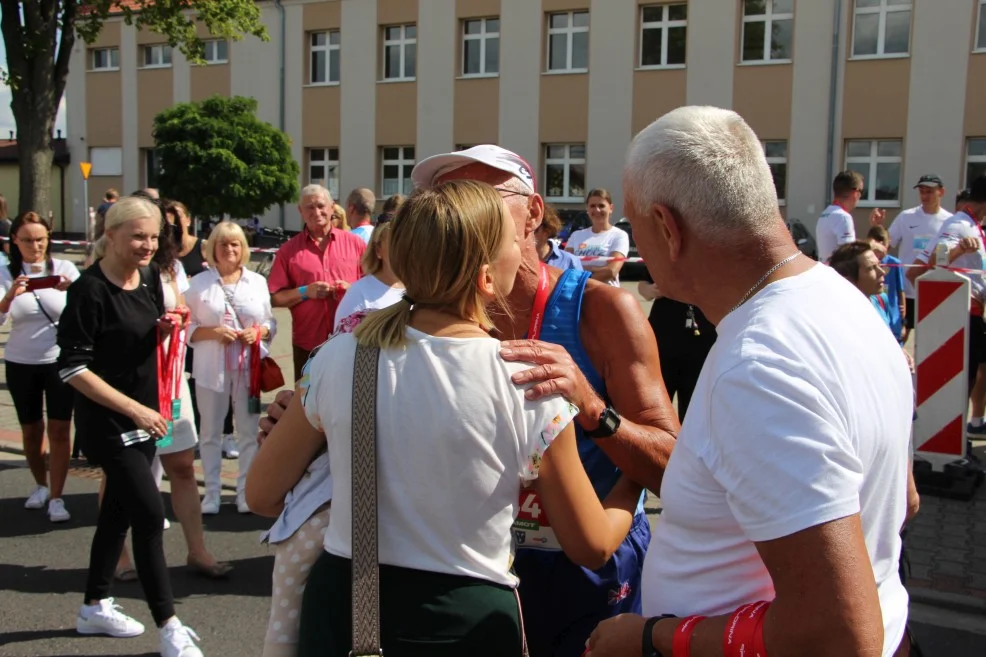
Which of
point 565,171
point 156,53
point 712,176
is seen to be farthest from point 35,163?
point 712,176

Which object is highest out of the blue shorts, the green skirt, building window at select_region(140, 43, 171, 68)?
building window at select_region(140, 43, 171, 68)

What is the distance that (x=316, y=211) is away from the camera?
6352mm

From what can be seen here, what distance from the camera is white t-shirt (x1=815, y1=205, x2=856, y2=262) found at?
790 centimetres

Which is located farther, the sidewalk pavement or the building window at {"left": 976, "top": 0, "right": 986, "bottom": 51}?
the building window at {"left": 976, "top": 0, "right": 986, "bottom": 51}

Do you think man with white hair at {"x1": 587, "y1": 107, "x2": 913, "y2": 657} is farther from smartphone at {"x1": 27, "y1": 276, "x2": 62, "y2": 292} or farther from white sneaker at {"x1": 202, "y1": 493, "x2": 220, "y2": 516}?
smartphone at {"x1": 27, "y1": 276, "x2": 62, "y2": 292}

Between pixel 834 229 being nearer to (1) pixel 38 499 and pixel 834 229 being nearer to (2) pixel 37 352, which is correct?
(2) pixel 37 352

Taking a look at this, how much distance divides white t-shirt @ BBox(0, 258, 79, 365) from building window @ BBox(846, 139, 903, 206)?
22.3 meters

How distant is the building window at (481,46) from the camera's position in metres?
28.0

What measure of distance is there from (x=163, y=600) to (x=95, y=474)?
3.36 meters

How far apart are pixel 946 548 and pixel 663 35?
75.6ft

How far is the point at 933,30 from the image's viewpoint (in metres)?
22.9

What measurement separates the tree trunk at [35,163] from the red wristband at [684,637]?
771 inches

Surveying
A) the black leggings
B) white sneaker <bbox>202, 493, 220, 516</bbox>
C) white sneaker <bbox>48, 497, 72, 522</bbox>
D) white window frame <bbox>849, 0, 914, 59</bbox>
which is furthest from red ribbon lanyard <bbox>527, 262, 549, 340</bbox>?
white window frame <bbox>849, 0, 914, 59</bbox>

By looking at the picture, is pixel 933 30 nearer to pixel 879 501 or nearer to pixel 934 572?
pixel 934 572
